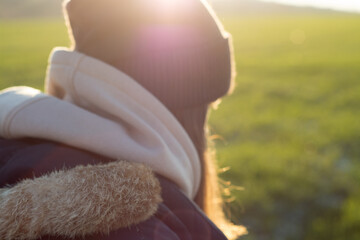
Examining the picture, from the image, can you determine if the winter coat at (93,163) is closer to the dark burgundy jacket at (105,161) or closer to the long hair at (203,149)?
the dark burgundy jacket at (105,161)

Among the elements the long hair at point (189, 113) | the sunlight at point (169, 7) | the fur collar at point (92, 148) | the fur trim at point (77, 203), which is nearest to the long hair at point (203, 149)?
→ the long hair at point (189, 113)

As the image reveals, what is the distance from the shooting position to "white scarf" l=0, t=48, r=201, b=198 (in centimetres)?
113

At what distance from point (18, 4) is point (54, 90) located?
8664 centimetres

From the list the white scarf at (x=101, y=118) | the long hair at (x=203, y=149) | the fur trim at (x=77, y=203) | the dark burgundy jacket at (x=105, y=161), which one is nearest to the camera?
the fur trim at (x=77, y=203)

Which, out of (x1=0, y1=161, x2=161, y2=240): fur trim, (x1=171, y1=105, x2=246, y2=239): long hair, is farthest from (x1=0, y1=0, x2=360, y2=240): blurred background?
(x1=0, y1=161, x2=161, y2=240): fur trim

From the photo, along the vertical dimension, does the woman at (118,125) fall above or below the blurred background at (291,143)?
above

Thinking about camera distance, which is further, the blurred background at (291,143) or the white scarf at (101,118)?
the blurred background at (291,143)

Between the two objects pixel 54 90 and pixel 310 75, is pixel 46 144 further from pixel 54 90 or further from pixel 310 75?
pixel 310 75

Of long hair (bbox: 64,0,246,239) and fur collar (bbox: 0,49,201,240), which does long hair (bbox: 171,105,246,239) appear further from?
fur collar (bbox: 0,49,201,240)

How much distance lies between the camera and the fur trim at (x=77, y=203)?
0.91 meters

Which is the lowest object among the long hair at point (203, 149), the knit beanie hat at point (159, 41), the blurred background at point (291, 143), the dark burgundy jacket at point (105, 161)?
the blurred background at point (291, 143)

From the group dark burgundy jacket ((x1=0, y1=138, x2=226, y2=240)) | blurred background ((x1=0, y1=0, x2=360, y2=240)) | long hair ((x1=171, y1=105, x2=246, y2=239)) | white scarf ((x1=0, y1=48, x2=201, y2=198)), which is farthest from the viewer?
blurred background ((x1=0, y1=0, x2=360, y2=240))

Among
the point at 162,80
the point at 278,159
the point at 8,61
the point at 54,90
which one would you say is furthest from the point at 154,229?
the point at 8,61

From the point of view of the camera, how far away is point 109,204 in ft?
3.13
